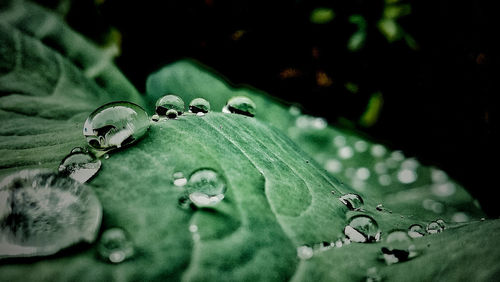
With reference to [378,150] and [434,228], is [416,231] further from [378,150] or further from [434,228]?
[378,150]

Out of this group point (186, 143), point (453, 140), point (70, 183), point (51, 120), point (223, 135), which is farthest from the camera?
point (453, 140)

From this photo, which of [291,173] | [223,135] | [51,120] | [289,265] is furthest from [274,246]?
[51,120]

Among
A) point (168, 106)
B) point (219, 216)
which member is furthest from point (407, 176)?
point (219, 216)

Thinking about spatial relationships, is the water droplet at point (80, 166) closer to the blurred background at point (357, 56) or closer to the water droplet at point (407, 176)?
the blurred background at point (357, 56)

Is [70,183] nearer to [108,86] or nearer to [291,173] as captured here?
[291,173]

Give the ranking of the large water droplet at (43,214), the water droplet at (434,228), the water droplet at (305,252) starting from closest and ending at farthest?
the large water droplet at (43,214) < the water droplet at (305,252) < the water droplet at (434,228)

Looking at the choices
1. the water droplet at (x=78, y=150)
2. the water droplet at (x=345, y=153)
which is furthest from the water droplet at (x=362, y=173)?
the water droplet at (x=78, y=150)

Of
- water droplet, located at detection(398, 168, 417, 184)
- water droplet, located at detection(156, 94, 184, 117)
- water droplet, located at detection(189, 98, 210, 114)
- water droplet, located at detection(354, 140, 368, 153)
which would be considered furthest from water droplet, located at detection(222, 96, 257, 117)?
water droplet, located at detection(398, 168, 417, 184)

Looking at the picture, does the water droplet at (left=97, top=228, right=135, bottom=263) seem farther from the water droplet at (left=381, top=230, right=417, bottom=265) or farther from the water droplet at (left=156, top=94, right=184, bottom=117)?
the water droplet at (left=156, top=94, right=184, bottom=117)
